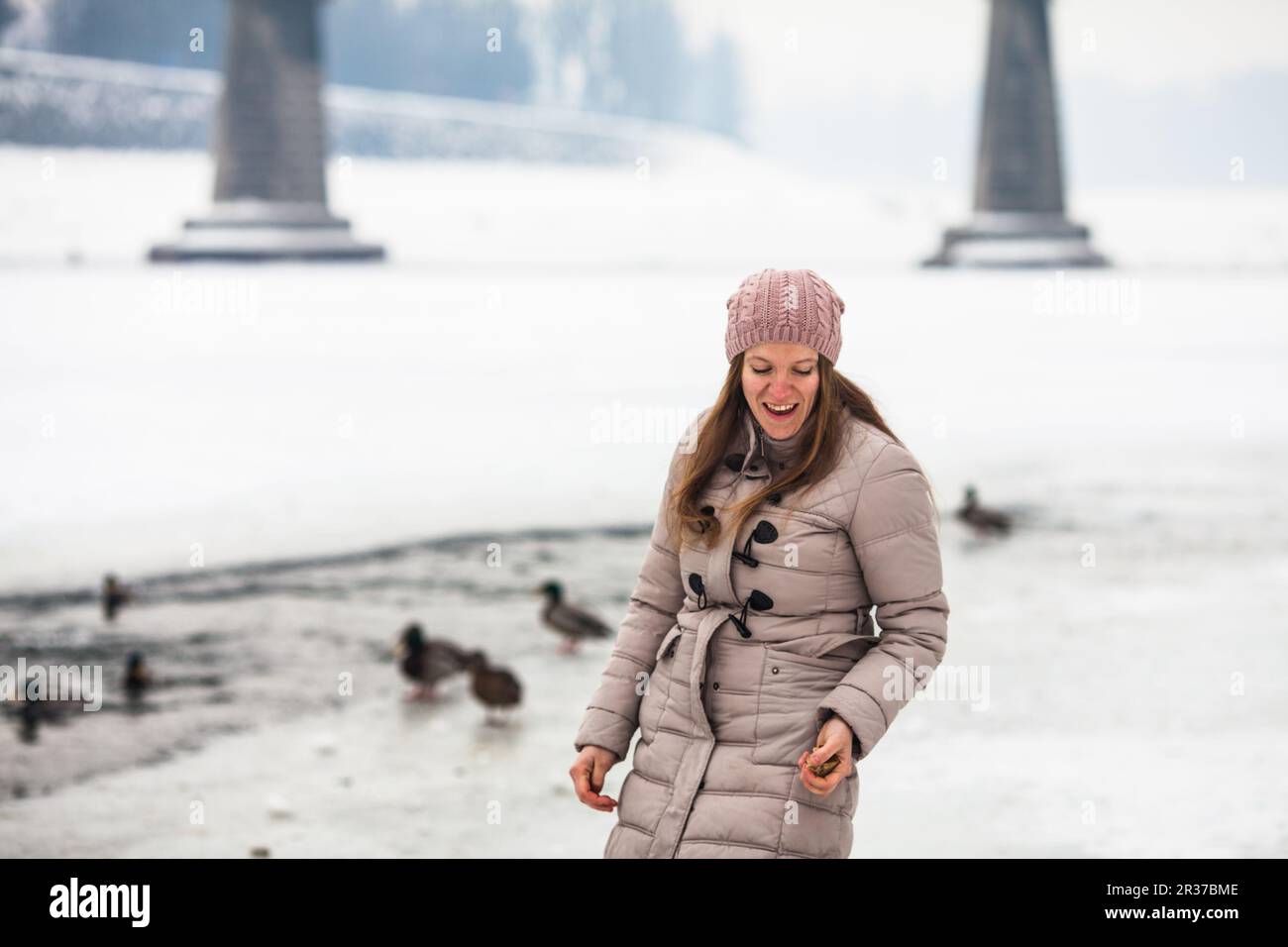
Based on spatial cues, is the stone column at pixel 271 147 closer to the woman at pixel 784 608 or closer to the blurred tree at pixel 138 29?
the blurred tree at pixel 138 29

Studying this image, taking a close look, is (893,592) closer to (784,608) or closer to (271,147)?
(784,608)

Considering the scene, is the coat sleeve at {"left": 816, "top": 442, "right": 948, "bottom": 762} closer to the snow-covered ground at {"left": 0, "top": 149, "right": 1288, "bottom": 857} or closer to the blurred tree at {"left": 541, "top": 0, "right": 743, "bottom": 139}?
the snow-covered ground at {"left": 0, "top": 149, "right": 1288, "bottom": 857}

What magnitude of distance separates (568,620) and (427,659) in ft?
2.36

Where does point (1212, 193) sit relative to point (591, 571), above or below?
above

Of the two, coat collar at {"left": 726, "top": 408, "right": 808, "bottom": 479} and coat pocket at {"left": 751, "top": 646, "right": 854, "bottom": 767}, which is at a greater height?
coat collar at {"left": 726, "top": 408, "right": 808, "bottom": 479}

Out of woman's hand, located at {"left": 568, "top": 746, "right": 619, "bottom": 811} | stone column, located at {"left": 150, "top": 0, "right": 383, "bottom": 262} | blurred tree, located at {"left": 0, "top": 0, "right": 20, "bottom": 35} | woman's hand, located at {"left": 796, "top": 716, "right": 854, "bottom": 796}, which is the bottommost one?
woman's hand, located at {"left": 568, "top": 746, "right": 619, "bottom": 811}

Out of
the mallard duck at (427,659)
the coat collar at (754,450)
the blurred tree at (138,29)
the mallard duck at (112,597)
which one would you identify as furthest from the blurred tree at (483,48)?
the coat collar at (754,450)

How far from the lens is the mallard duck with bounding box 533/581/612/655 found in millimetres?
6125

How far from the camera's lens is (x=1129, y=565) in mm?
7586

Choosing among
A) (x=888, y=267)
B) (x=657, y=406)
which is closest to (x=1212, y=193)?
(x=888, y=267)

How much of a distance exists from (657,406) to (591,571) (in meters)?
3.67

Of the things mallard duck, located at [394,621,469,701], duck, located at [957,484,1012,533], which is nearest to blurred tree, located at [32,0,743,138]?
duck, located at [957,484,1012,533]
